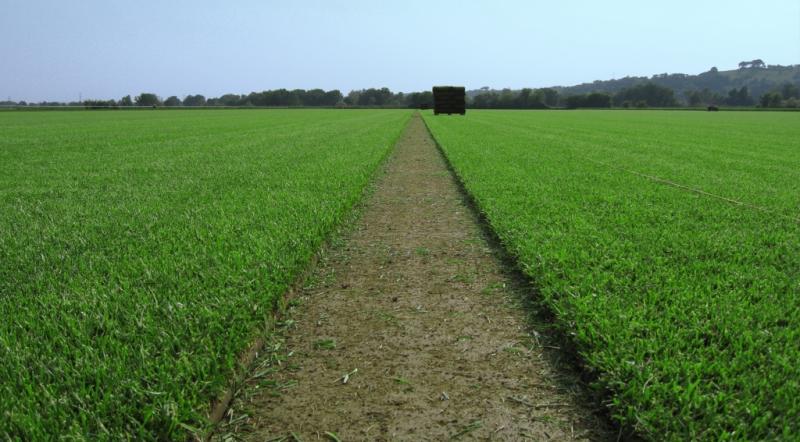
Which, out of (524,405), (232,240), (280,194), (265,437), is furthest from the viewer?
(280,194)

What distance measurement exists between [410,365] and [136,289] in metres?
1.76

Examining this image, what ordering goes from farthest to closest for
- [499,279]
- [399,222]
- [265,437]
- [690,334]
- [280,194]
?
A: 1. [280,194]
2. [399,222]
3. [499,279]
4. [690,334]
5. [265,437]

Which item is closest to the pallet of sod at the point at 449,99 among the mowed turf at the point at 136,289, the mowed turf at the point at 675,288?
the mowed turf at the point at 675,288

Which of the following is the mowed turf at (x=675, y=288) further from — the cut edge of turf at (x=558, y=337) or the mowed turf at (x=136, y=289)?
the mowed turf at (x=136, y=289)

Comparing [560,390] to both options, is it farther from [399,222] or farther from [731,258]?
[399,222]

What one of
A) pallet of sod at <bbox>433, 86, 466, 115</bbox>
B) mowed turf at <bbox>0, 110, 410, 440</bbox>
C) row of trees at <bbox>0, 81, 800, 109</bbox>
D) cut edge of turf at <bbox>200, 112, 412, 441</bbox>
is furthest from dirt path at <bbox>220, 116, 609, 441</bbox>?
row of trees at <bbox>0, 81, 800, 109</bbox>

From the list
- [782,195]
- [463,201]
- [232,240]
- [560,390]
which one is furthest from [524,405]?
[782,195]

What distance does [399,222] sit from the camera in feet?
17.8

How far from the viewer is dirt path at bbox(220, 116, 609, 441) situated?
6.10 ft

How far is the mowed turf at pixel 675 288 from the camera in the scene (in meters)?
1.84

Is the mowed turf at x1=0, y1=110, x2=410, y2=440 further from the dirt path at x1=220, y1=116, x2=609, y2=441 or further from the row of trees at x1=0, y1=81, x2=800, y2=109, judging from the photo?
the row of trees at x1=0, y1=81, x2=800, y2=109

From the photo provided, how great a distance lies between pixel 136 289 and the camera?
2.82 m

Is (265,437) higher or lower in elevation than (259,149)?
lower

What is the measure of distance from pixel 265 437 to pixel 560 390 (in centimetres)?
129
